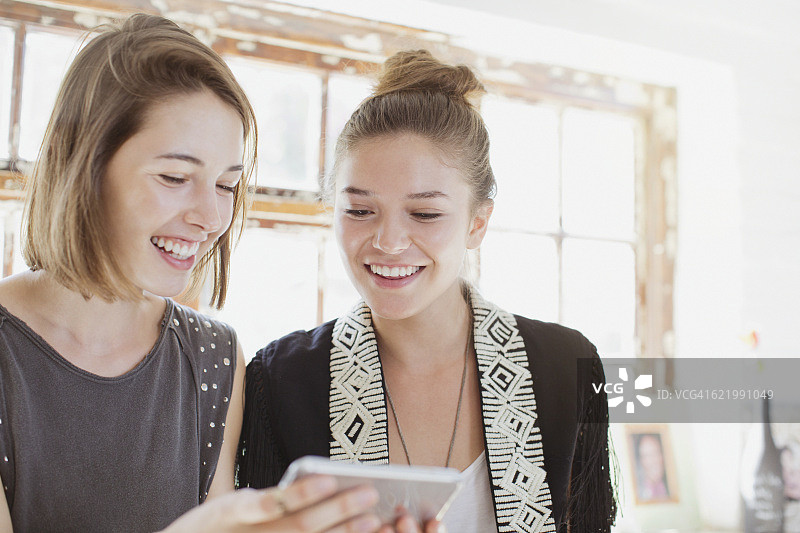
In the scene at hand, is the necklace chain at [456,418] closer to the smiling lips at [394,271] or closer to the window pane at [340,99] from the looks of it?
the smiling lips at [394,271]

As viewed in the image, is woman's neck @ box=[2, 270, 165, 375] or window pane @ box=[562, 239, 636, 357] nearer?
woman's neck @ box=[2, 270, 165, 375]

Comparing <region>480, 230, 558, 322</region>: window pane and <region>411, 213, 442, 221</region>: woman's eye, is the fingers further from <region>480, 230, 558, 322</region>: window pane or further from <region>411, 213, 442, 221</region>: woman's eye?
<region>480, 230, 558, 322</region>: window pane

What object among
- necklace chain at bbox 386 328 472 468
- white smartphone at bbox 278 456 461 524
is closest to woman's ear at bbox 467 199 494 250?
necklace chain at bbox 386 328 472 468

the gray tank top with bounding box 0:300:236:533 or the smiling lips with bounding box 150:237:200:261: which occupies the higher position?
the smiling lips with bounding box 150:237:200:261

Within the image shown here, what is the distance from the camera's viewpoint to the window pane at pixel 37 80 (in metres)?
1.90

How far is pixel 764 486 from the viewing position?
6.61ft

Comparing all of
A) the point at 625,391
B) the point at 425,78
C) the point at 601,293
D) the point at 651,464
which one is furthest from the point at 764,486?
the point at 425,78

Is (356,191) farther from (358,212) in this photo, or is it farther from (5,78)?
(5,78)

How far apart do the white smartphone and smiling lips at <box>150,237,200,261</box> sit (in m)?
0.49

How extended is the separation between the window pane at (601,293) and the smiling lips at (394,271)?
4.59 feet

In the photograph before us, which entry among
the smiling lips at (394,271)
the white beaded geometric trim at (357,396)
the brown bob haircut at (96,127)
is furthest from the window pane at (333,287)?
the brown bob haircut at (96,127)

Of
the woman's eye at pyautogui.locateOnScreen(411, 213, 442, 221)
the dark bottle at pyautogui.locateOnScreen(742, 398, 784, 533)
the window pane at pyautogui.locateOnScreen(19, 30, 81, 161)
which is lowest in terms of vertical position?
the dark bottle at pyautogui.locateOnScreen(742, 398, 784, 533)

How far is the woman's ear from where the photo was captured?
1.48m

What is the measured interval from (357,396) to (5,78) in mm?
1305
